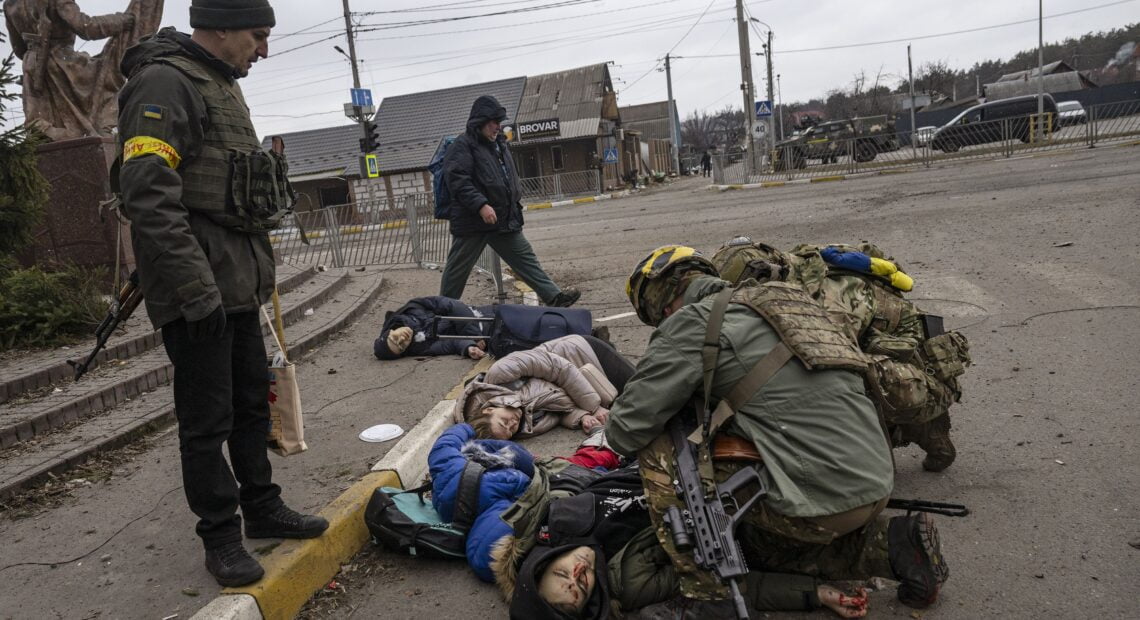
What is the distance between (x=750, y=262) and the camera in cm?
380

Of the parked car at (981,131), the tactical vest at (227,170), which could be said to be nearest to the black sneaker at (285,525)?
the tactical vest at (227,170)

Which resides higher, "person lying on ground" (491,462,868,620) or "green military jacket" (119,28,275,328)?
"green military jacket" (119,28,275,328)

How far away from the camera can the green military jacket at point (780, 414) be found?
245 cm

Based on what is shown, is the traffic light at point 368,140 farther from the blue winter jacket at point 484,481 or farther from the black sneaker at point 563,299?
the blue winter jacket at point 484,481

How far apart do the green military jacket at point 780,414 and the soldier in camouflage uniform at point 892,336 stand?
70cm

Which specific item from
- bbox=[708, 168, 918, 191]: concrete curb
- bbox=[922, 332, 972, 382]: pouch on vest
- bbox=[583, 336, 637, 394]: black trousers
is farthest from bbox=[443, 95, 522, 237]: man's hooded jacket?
bbox=[708, 168, 918, 191]: concrete curb

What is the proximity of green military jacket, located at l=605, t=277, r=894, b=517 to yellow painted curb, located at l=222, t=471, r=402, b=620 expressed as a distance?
137 centimetres

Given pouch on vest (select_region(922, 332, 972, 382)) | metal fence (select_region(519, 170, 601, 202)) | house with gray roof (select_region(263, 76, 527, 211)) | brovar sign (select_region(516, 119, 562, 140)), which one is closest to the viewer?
pouch on vest (select_region(922, 332, 972, 382))

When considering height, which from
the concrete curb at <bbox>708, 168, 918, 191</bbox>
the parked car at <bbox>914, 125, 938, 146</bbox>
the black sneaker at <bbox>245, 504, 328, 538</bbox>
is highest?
the parked car at <bbox>914, 125, 938, 146</bbox>

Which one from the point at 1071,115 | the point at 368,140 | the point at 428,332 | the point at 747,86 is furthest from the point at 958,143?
the point at 428,332

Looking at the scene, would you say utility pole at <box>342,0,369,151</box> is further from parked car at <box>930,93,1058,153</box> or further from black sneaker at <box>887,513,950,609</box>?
black sneaker at <box>887,513,950,609</box>

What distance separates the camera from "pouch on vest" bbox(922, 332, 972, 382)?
11.4 ft

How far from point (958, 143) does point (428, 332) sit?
77.8 ft

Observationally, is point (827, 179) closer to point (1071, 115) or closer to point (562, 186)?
point (1071, 115)
